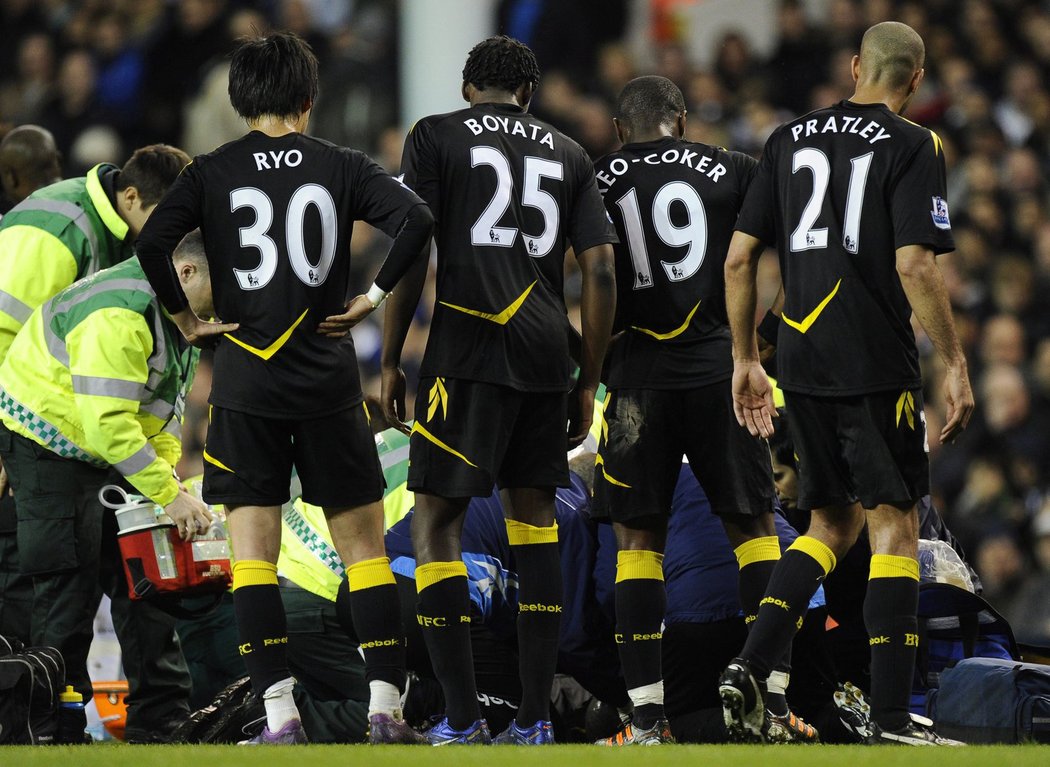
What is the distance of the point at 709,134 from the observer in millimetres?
11859

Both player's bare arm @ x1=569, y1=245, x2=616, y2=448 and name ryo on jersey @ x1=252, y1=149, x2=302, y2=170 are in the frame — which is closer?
name ryo on jersey @ x1=252, y1=149, x2=302, y2=170

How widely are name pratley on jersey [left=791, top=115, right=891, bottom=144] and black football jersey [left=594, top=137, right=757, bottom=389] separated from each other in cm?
51

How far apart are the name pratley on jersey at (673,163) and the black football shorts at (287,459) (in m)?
1.19

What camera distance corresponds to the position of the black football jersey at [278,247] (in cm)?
491

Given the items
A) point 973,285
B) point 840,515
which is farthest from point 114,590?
point 973,285

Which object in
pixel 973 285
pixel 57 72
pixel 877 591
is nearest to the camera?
pixel 877 591

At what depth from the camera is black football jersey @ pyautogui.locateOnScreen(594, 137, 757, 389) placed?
5.43 metres

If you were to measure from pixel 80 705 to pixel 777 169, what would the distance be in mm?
3061

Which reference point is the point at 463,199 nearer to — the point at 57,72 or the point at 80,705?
the point at 80,705

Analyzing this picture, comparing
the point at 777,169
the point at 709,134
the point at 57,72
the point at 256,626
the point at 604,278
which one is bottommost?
the point at 256,626

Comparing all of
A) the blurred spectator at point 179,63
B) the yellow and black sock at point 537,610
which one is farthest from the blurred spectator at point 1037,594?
the blurred spectator at point 179,63

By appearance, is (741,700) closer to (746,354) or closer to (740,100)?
(746,354)

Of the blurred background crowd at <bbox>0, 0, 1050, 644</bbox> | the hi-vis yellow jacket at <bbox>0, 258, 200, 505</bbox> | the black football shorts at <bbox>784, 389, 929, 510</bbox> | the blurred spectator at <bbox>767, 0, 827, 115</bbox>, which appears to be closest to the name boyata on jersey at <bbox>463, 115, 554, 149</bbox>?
the black football shorts at <bbox>784, 389, 929, 510</bbox>

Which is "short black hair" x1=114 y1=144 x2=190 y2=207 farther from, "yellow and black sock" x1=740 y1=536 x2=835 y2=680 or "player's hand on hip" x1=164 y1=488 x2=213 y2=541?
"yellow and black sock" x1=740 y1=536 x2=835 y2=680
